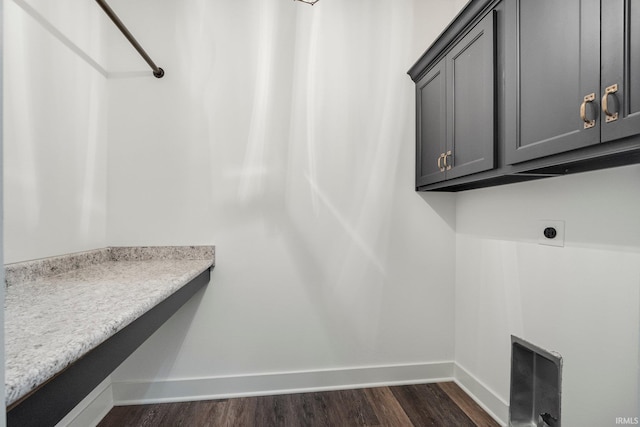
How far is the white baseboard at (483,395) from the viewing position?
1.65 metres

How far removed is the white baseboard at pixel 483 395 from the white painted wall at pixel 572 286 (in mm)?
39

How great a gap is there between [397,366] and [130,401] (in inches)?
67.1

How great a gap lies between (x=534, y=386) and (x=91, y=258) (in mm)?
2460

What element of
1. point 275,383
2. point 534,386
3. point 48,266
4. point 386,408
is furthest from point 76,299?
point 534,386

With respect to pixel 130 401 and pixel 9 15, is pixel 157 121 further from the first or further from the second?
pixel 130 401

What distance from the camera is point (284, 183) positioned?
1974 millimetres

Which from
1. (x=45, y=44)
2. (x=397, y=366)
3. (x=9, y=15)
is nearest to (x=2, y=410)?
(x=9, y=15)

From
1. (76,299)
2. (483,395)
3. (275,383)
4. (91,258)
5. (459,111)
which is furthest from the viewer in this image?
(275,383)

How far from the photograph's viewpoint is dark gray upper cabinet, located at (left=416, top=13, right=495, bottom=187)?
1.36 meters

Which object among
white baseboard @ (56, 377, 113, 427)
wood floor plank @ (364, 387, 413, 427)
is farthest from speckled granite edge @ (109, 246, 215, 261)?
wood floor plank @ (364, 387, 413, 427)

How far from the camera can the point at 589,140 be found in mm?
924

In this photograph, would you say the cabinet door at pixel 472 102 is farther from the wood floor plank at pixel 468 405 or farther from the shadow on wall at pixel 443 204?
the wood floor plank at pixel 468 405

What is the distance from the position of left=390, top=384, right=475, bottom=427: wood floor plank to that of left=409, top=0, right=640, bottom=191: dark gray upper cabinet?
4.35ft

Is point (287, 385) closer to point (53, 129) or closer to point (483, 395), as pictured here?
point (483, 395)
